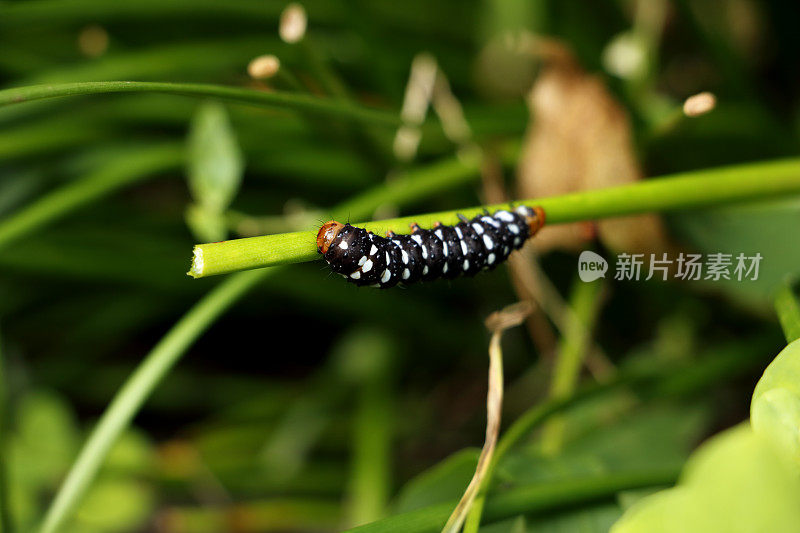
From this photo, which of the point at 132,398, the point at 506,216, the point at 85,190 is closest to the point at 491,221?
the point at 506,216

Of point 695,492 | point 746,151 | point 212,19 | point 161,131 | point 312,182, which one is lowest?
point 695,492

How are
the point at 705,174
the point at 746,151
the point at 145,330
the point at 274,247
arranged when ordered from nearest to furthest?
the point at 274,247 → the point at 705,174 → the point at 746,151 → the point at 145,330

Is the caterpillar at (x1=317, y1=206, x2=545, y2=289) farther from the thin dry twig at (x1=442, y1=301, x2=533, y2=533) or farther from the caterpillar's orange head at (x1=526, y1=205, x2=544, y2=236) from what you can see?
the thin dry twig at (x1=442, y1=301, x2=533, y2=533)

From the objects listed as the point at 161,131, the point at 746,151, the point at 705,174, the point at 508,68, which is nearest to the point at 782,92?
the point at 746,151

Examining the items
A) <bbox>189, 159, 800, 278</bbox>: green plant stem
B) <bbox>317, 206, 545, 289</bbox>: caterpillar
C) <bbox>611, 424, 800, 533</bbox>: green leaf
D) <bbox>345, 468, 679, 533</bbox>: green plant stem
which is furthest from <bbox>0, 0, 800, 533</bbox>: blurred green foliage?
<bbox>611, 424, 800, 533</bbox>: green leaf

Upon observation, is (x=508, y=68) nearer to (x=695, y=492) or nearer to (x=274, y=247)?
(x=274, y=247)

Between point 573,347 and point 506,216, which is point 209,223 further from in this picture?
point 573,347
